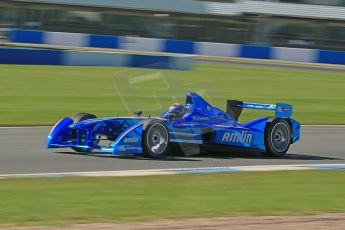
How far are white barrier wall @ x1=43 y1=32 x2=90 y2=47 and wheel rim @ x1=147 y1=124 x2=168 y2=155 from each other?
30.5m

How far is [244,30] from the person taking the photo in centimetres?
4619

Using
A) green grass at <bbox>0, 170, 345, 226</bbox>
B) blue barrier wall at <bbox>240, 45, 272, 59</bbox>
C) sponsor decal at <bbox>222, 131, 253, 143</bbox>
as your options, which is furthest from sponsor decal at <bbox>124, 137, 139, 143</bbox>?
blue barrier wall at <bbox>240, 45, 272, 59</bbox>

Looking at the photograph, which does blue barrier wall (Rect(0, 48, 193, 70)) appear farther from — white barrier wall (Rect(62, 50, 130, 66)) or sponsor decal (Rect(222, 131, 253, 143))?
sponsor decal (Rect(222, 131, 253, 143))

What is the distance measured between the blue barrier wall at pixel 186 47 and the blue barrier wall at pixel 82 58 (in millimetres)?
11483

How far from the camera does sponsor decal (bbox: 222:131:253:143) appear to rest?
10.6 meters

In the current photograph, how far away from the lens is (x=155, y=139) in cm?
1003

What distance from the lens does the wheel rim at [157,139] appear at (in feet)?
32.6

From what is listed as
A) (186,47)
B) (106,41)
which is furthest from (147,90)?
(106,41)

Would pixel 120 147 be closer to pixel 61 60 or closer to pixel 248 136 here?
pixel 248 136

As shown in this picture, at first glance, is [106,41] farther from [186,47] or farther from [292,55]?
[292,55]

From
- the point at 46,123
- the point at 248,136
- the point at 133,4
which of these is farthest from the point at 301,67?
the point at 248,136

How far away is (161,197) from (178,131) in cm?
309

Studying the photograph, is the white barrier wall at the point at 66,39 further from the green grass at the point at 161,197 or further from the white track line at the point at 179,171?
the green grass at the point at 161,197

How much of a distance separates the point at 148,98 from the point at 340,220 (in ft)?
12.3
